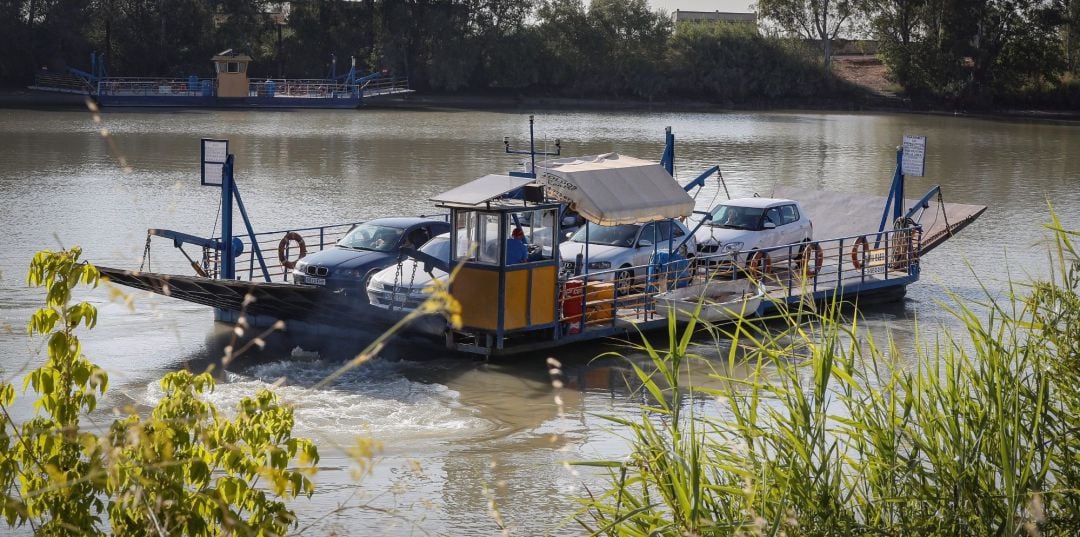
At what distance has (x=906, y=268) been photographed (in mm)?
21859

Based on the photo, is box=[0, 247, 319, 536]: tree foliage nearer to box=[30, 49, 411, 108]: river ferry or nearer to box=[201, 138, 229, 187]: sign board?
box=[201, 138, 229, 187]: sign board

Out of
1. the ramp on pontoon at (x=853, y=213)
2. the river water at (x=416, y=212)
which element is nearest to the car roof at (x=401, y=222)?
the river water at (x=416, y=212)

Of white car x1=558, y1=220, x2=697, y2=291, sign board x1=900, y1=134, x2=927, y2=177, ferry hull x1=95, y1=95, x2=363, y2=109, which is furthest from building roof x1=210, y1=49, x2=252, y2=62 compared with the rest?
sign board x1=900, y1=134, x2=927, y2=177

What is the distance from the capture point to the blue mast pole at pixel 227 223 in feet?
56.7

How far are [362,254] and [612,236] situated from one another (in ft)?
13.2

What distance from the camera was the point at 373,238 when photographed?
18641mm

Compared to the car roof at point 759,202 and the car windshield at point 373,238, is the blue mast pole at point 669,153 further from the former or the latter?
the car windshield at point 373,238

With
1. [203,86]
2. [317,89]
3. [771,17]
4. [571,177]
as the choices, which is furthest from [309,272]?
[771,17]

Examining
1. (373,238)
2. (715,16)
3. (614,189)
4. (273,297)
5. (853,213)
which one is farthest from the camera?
(715,16)

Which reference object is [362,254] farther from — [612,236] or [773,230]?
[773,230]

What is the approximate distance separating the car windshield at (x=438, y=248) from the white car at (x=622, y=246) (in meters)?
1.70

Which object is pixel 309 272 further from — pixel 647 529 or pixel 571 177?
pixel 647 529

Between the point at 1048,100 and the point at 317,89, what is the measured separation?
149 feet

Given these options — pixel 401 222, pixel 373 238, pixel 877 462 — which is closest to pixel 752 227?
Answer: pixel 401 222
